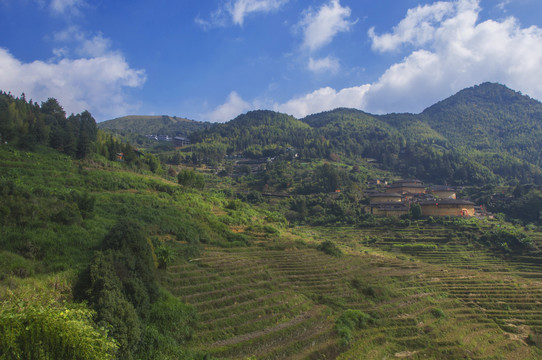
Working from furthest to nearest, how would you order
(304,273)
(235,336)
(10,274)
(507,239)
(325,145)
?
1. (325,145)
2. (507,239)
3. (304,273)
4. (235,336)
5. (10,274)

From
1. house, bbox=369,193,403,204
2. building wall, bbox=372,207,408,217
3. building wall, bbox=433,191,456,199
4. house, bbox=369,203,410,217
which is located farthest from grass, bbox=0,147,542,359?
building wall, bbox=433,191,456,199

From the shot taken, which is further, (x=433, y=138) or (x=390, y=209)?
(x=433, y=138)

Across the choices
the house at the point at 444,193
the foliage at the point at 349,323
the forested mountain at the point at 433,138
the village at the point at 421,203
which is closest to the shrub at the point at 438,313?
the foliage at the point at 349,323

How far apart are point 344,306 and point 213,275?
7.75 m

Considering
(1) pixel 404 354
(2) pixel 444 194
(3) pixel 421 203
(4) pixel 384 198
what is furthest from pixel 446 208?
(1) pixel 404 354

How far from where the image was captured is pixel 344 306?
61.3 ft

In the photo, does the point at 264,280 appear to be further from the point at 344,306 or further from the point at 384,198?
the point at 384,198

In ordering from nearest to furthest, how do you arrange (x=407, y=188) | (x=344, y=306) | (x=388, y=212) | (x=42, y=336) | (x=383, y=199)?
1. (x=42, y=336)
2. (x=344, y=306)
3. (x=388, y=212)
4. (x=383, y=199)
5. (x=407, y=188)

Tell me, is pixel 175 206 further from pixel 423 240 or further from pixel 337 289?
pixel 423 240

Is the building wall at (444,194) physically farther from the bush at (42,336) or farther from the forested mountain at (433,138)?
the bush at (42,336)

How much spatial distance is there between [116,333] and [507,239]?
42.8 meters

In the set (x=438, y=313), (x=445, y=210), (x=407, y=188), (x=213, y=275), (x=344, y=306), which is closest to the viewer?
(x=213, y=275)

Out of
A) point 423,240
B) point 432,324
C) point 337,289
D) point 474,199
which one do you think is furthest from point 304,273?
point 474,199

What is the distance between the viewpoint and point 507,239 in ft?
124
